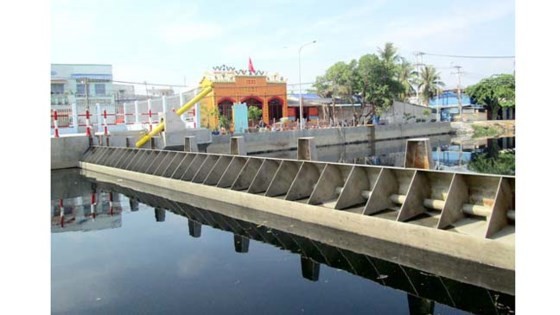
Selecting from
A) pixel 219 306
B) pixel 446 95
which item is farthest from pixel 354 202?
pixel 446 95

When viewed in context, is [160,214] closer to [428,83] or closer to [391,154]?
[391,154]

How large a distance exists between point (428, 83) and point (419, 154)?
46770 millimetres

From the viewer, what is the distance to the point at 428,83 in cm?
5094

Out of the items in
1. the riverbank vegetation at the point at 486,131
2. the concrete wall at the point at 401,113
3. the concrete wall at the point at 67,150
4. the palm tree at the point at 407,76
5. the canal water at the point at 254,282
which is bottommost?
the canal water at the point at 254,282

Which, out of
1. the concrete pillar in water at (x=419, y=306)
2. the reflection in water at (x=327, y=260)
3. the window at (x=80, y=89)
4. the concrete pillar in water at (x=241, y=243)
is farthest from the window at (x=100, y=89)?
the concrete pillar in water at (x=419, y=306)

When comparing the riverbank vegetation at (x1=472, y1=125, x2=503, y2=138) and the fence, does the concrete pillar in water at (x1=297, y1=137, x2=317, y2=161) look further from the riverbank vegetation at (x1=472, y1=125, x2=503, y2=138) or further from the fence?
the riverbank vegetation at (x1=472, y1=125, x2=503, y2=138)

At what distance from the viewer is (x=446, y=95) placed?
5212cm

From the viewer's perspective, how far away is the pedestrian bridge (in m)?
5.59

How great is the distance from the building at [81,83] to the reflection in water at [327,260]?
3575 cm

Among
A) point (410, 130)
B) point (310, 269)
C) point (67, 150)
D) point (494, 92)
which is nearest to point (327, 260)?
point (310, 269)

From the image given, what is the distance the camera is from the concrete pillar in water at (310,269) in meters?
5.73

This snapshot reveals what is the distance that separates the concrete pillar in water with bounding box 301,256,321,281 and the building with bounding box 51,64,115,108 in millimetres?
41078

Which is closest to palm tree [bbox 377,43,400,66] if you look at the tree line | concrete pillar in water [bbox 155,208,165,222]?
the tree line

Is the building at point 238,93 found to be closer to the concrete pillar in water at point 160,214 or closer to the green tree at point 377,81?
the green tree at point 377,81
